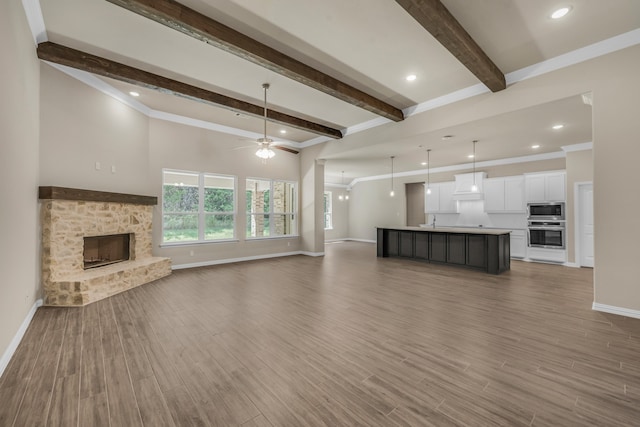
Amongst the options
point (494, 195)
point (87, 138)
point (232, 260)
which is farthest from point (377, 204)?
point (87, 138)

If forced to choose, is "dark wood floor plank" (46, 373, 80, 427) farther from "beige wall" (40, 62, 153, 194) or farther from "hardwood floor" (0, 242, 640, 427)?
"beige wall" (40, 62, 153, 194)

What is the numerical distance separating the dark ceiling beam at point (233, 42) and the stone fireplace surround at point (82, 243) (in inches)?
110

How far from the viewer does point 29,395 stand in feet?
6.32

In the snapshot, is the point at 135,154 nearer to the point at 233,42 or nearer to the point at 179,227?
the point at 179,227

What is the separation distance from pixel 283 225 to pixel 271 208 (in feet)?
2.42

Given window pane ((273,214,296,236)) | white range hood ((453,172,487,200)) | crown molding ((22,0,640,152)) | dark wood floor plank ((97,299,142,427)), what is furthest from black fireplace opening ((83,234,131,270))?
white range hood ((453,172,487,200))

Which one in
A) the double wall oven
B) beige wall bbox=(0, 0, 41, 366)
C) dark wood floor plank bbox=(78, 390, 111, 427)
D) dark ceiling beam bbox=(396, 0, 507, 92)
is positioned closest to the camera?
dark wood floor plank bbox=(78, 390, 111, 427)

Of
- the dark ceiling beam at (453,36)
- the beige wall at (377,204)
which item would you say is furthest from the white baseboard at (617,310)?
the beige wall at (377,204)

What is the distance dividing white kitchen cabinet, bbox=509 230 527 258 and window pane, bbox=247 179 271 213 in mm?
6985

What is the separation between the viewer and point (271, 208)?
8.06m

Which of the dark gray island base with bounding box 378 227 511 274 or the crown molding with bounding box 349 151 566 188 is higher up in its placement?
the crown molding with bounding box 349 151 566 188

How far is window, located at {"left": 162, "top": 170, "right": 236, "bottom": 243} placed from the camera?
6219 mm

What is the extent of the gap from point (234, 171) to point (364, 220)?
23.9 ft

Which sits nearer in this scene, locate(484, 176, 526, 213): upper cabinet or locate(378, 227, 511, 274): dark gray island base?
locate(378, 227, 511, 274): dark gray island base
